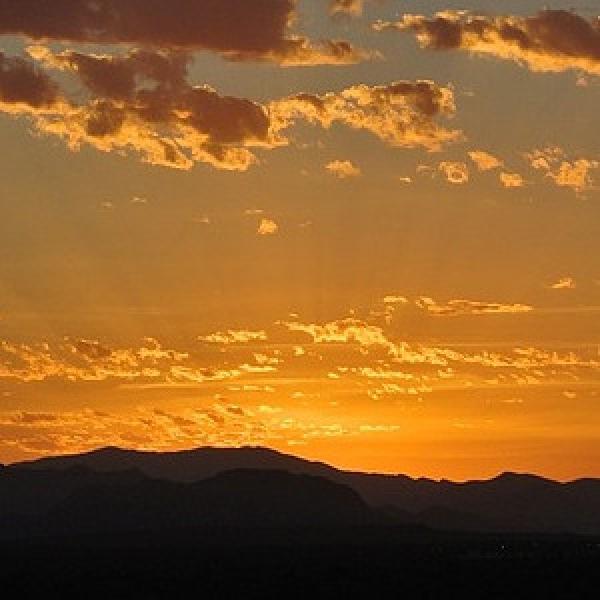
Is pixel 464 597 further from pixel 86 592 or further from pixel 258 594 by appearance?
pixel 86 592

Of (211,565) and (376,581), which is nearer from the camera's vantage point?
(376,581)

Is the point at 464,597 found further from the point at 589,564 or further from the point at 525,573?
the point at 589,564

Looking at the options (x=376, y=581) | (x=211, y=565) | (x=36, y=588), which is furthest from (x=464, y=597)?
(x=211, y=565)

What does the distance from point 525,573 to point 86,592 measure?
186ft

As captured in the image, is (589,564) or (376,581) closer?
(376,581)

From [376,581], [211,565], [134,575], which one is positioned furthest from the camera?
[211,565]

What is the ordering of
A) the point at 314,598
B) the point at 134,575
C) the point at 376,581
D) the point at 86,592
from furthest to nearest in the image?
the point at 134,575
the point at 376,581
the point at 86,592
the point at 314,598

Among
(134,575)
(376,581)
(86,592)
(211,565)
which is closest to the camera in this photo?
(86,592)

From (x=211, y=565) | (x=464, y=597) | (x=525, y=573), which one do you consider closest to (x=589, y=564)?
(x=525, y=573)

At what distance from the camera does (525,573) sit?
173125mm

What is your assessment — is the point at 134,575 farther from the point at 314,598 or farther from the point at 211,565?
the point at 314,598

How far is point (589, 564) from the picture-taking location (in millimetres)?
198375

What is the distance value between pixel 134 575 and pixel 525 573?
137 ft

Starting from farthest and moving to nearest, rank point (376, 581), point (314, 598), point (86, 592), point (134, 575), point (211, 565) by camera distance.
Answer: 1. point (211, 565)
2. point (134, 575)
3. point (376, 581)
4. point (86, 592)
5. point (314, 598)
